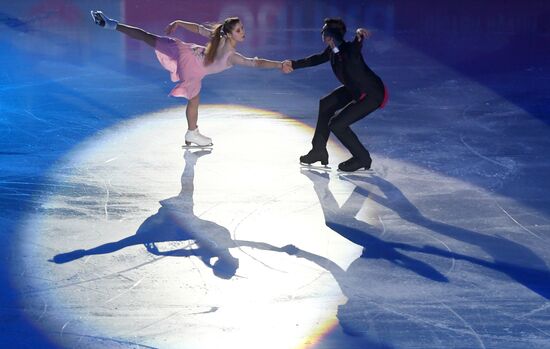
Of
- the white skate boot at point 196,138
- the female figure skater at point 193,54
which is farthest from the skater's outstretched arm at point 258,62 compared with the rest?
the white skate boot at point 196,138

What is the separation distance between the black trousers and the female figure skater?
1.86ft

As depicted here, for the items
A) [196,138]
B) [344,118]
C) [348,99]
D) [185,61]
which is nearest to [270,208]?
[344,118]

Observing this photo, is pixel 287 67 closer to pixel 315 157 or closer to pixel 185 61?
pixel 315 157

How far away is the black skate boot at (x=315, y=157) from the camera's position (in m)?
8.20

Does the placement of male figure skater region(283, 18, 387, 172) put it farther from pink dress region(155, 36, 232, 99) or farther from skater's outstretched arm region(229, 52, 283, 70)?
pink dress region(155, 36, 232, 99)

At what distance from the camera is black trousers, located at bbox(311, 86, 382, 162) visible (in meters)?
8.02

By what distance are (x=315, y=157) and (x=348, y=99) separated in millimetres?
565

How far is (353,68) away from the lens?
7.84m

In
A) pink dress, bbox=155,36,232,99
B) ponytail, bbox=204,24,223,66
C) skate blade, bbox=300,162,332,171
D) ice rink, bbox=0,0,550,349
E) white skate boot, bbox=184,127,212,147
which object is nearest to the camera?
ice rink, bbox=0,0,550,349

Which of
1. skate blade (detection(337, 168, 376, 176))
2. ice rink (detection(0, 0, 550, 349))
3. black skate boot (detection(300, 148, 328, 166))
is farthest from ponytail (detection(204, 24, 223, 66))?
skate blade (detection(337, 168, 376, 176))

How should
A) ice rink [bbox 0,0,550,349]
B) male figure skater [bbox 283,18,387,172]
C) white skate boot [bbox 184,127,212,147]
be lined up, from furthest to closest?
white skate boot [bbox 184,127,212,147] < male figure skater [bbox 283,18,387,172] < ice rink [bbox 0,0,550,349]

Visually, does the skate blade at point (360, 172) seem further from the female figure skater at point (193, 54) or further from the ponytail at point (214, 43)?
the ponytail at point (214, 43)

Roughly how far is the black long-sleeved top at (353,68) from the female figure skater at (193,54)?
1.32 ft

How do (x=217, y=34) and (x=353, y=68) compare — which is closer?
(x=353, y=68)
